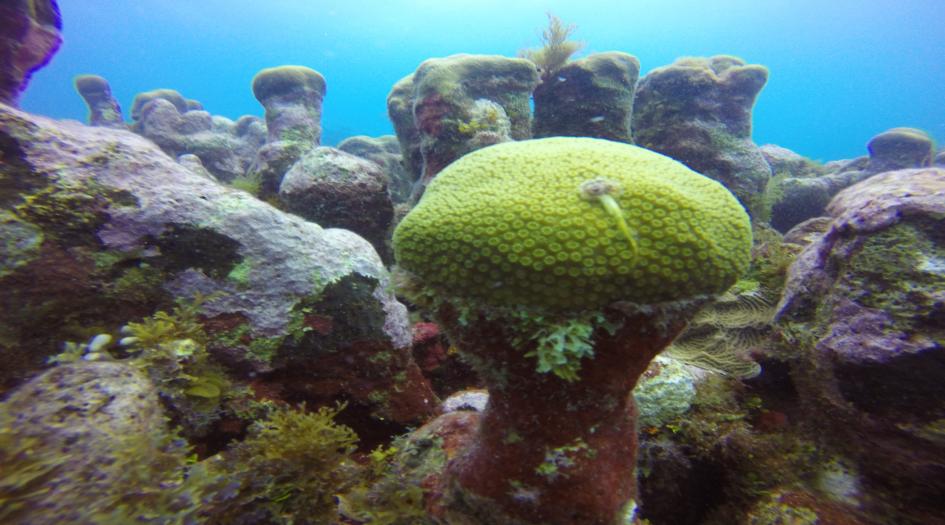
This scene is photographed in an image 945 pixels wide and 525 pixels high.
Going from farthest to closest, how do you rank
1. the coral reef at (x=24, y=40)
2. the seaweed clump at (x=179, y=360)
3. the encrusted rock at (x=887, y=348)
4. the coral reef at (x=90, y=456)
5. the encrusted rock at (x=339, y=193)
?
the encrusted rock at (x=339, y=193), the coral reef at (x=24, y=40), the seaweed clump at (x=179, y=360), the encrusted rock at (x=887, y=348), the coral reef at (x=90, y=456)

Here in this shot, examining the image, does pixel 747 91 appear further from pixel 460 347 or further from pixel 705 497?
pixel 460 347

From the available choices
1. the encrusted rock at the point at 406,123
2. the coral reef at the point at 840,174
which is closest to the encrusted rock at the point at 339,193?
the encrusted rock at the point at 406,123

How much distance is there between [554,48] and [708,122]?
11.7 ft

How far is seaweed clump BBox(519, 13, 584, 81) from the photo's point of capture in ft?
24.5

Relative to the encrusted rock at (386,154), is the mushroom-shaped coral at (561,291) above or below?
below

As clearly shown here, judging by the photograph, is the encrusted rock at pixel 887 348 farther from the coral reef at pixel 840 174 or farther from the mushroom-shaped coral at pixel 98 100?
the mushroom-shaped coral at pixel 98 100

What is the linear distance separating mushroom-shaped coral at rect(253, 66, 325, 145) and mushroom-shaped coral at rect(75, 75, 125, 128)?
8962 mm

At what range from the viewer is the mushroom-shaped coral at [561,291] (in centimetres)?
193

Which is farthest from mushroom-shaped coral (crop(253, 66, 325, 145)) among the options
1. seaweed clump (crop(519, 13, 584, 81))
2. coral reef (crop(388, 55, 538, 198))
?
seaweed clump (crop(519, 13, 584, 81))

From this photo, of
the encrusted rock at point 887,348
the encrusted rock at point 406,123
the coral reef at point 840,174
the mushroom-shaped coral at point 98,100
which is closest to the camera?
the encrusted rock at point 887,348

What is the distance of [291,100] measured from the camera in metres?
11.3

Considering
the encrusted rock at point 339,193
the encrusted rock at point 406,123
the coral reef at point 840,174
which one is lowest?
the coral reef at point 840,174

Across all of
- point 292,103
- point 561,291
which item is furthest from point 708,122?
point 292,103

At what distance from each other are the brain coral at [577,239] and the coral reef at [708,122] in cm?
677
